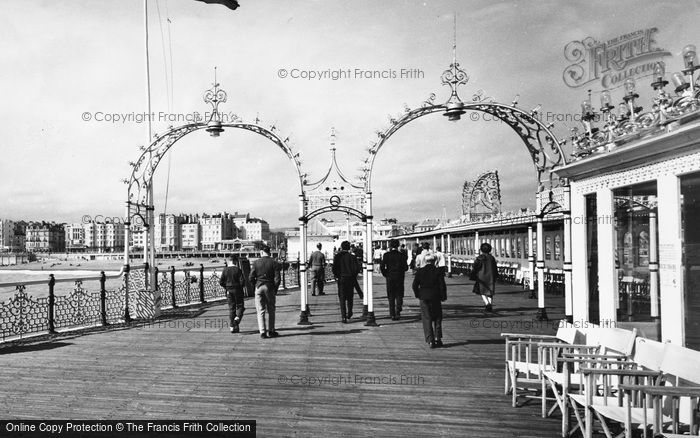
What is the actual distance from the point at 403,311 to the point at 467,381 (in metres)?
6.95

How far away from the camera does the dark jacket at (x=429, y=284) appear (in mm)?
8414

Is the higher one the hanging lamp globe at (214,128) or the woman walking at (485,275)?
the hanging lamp globe at (214,128)

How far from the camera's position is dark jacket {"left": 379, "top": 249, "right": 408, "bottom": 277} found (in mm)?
11484

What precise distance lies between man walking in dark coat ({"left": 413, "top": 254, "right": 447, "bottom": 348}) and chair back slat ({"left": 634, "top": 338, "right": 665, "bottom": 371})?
3882 mm

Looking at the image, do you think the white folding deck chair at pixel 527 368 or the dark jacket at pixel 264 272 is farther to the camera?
the dark jacket at pixel 264 272

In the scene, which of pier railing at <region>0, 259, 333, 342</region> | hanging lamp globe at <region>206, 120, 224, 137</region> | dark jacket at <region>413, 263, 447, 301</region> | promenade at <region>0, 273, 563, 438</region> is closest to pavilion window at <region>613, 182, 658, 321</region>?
promenade at <region>0, 273, 563, 438</region>

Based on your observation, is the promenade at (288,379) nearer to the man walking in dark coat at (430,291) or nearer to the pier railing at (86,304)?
the man walking in dark coat at (430,291)

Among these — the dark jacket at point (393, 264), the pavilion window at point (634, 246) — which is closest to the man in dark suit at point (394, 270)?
the dark jacket at point (393, 264)

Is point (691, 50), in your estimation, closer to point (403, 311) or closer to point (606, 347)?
point (606, 347)

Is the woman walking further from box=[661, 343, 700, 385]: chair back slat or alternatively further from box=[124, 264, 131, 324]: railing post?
box=[124, 264, 131, 324]: railing post

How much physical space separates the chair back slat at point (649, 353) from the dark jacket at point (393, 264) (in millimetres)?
6923

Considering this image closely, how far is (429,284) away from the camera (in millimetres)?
8414

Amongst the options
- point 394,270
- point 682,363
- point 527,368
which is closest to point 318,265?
point 394,270

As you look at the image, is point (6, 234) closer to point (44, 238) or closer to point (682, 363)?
point (44, 238)
